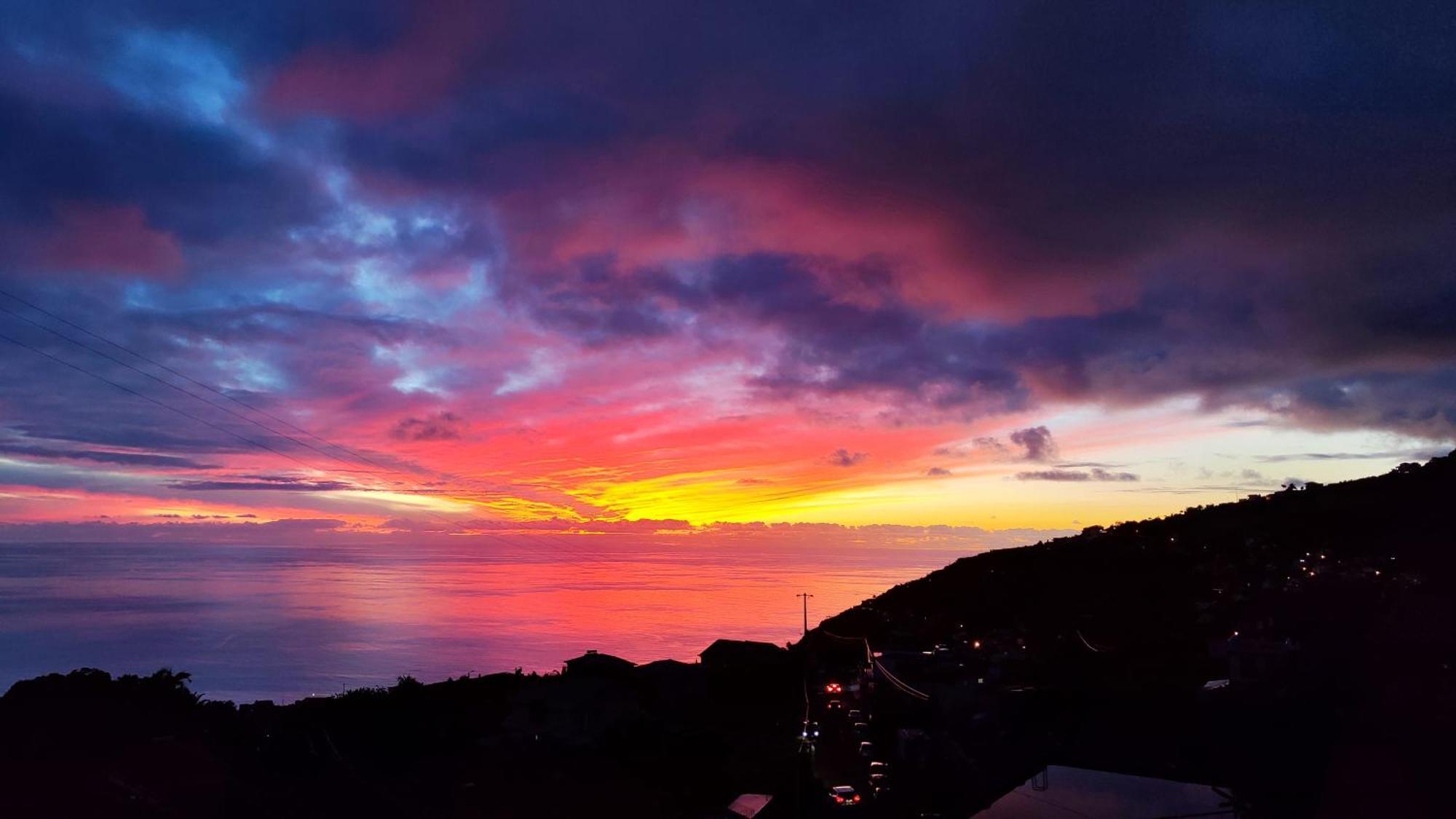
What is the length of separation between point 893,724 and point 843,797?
7.85m

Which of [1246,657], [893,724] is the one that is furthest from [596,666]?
[1246,657]

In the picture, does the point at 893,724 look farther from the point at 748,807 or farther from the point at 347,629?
the point at 347,629

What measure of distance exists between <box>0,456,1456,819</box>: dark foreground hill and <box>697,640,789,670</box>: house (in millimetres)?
318

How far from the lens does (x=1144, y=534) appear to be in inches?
3194

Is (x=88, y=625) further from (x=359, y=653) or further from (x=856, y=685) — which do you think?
(x=856, y=685)

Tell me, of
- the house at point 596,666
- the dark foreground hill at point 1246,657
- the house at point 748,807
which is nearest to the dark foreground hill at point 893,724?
the dark foreground hill at point 1246,657

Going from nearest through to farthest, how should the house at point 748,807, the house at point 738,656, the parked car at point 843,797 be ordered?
the house at point 748,807 → the parked car at point 843,797 → the house at point 738,656

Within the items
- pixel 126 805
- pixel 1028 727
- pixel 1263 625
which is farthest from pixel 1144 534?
pixel 126 805

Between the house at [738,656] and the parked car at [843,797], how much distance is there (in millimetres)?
21328

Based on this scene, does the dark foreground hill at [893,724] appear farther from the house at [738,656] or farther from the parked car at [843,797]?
the parked car at [843,797]

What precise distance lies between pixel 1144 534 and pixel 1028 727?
6817cm

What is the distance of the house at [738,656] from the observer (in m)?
40.5

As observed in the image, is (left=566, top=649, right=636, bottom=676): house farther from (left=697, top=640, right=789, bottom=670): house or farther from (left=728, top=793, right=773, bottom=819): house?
(left=728, top=793, right=773, bottom=819): house

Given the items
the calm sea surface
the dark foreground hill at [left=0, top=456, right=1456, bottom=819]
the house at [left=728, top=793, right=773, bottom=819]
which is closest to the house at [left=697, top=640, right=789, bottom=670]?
the dark foreground hill at [left=0, top=456, right=1456, bottom=819]
